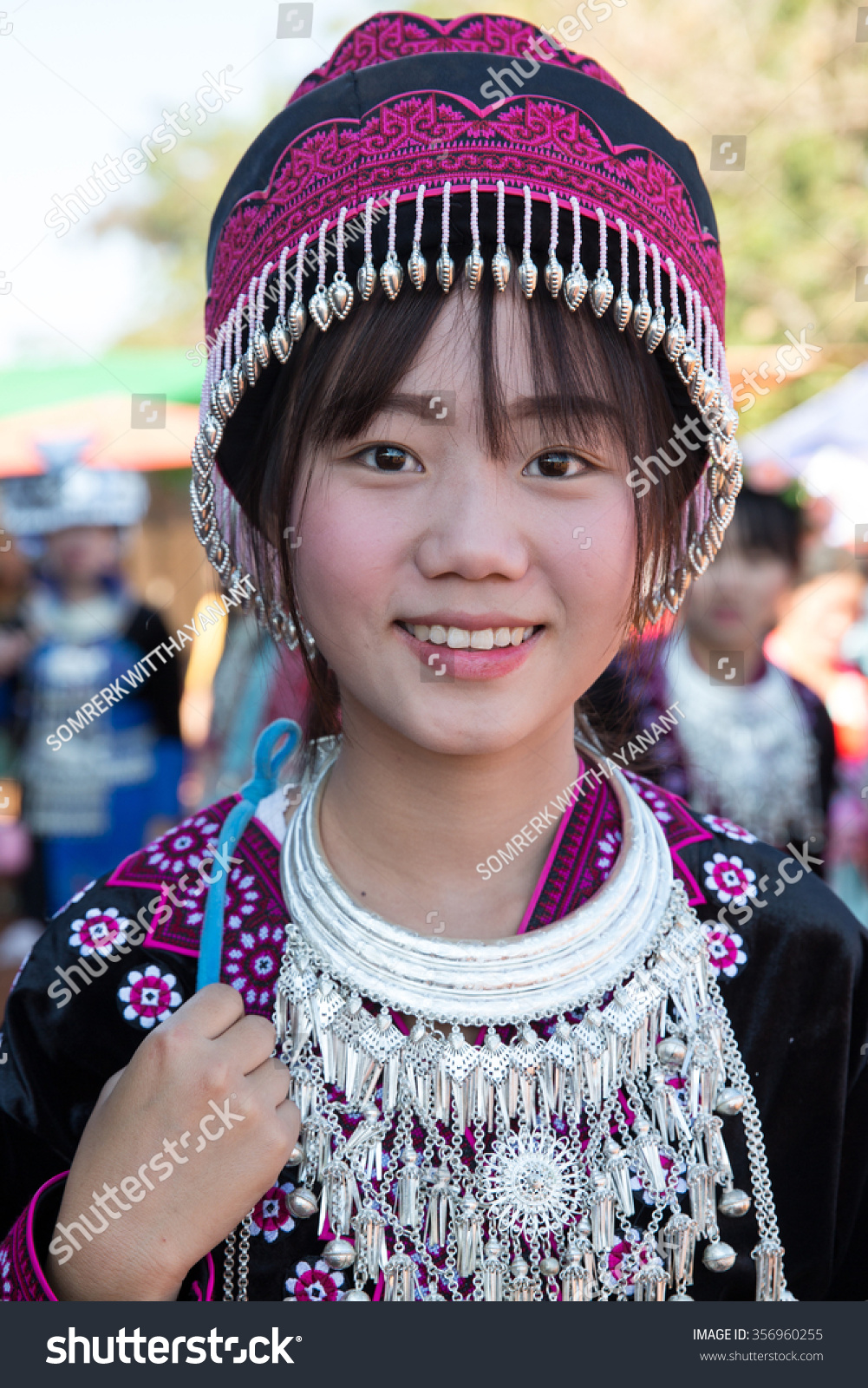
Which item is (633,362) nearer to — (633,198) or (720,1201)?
(633,198)

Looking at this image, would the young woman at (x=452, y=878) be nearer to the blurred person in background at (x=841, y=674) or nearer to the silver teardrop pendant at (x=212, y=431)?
the silver teardrop pendant at (x=212, y=431)

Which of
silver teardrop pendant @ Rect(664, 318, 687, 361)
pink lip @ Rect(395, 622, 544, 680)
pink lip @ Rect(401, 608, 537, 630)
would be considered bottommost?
pink lip @ Rect(395, 622, 544, 680)

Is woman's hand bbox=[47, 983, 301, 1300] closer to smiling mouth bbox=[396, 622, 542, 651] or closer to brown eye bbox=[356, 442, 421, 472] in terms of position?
smiling mouth bbox=[396, 622, 542, 651]

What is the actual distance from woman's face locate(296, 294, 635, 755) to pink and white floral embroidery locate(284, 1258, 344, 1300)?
593 mm

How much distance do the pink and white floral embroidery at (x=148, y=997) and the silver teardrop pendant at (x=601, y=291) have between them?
0.93 metres

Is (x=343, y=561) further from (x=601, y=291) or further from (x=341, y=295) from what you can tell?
(x=601, y=291)

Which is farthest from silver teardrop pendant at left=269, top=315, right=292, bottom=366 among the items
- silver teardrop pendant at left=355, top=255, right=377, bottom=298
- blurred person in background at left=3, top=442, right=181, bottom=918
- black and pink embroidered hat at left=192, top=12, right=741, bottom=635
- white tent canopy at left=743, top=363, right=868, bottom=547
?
white tent canopy at left=743, top=363, right=868, bottom=547

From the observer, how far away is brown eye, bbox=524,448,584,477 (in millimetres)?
1169

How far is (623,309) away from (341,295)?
12.1 inches

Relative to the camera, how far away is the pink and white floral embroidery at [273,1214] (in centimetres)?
124

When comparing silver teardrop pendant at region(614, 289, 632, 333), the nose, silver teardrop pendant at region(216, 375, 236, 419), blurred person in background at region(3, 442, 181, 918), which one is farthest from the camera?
blurred person in background at region(3, 442, 181, 918)

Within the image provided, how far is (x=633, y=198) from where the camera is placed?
1.24 meters

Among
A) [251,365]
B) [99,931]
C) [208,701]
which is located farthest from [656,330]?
[208,701]
